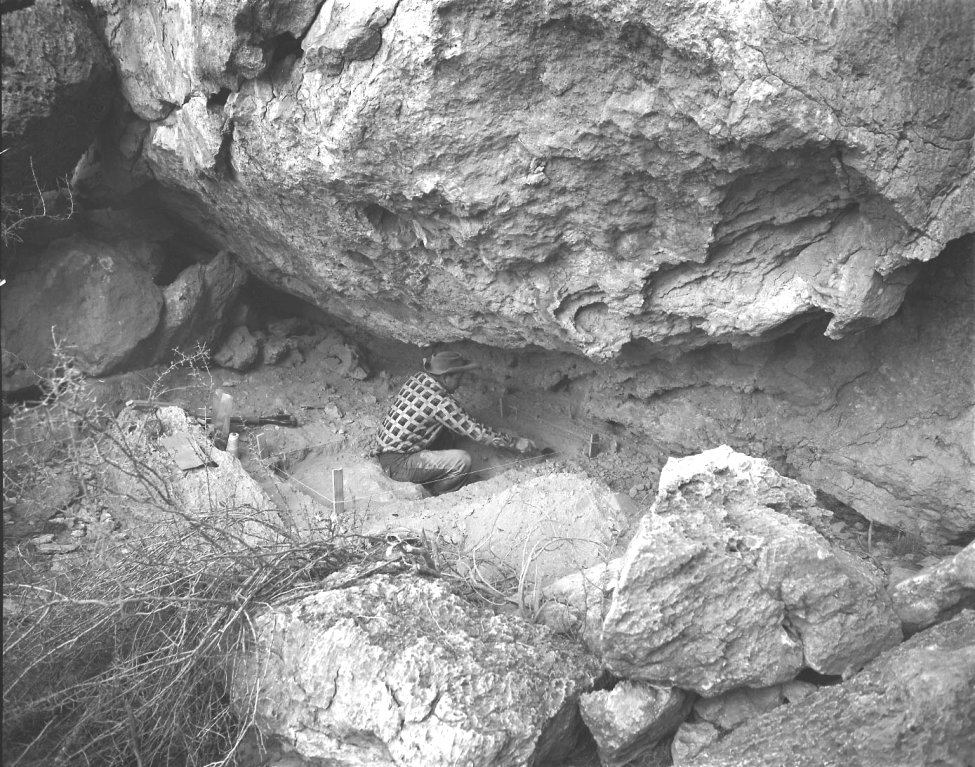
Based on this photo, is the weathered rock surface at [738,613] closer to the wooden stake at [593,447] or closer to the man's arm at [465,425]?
the wooden stake at [593,447]

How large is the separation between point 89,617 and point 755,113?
2.68 meters

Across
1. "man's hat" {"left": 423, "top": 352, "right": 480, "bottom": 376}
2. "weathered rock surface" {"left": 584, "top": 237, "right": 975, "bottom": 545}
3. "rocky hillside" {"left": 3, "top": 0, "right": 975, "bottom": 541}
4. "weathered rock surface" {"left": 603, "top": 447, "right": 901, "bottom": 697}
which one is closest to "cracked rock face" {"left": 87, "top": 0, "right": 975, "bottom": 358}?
"rocky hillside" {"left": 3, "top": 0, "right": 975, "bottom": 541}

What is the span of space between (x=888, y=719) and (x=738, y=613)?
455 mm

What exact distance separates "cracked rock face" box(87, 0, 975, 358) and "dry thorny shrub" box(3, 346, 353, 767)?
143 centimetres

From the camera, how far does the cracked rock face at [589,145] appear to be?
2.50m

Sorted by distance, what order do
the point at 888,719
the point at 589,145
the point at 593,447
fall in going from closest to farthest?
the point at 888,719 → the point at 589,145 → the point at 593,447

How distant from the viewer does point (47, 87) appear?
3699 mm

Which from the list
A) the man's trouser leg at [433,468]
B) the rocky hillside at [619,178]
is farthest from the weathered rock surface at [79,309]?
the man's trouser leg at [433,468]

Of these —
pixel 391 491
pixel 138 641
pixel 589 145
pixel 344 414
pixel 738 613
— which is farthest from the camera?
pixel 344 414

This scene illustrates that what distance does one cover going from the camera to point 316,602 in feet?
8.62

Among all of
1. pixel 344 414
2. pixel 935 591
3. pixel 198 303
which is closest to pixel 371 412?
pixel 344 414

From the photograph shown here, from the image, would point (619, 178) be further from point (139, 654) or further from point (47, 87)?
point (47, 87)

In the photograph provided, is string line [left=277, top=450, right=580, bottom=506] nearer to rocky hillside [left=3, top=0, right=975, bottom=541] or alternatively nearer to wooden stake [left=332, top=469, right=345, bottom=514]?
wooden stake [left=332, top=469, right=345, bottom=514]

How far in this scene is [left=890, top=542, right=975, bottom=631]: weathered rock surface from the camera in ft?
7.47
